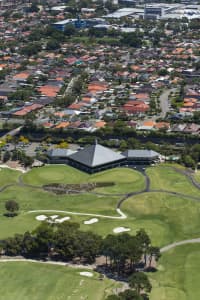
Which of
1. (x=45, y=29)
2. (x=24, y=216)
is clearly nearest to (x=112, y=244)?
(x=24, y=216)

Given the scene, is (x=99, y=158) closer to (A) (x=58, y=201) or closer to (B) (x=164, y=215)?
(A) (x=58, y=201)

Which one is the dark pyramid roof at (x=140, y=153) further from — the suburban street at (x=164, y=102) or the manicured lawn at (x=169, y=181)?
the suburban street at (x=164, y=102)

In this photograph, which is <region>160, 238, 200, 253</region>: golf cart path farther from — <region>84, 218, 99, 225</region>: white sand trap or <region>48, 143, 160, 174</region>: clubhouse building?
<region>48, 143, 160, 174</region>: clubhouse building

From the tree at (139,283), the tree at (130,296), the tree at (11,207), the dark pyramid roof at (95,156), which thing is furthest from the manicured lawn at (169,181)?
the tree at (130,296)

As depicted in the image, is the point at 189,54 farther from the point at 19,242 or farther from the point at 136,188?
the point at 19,242

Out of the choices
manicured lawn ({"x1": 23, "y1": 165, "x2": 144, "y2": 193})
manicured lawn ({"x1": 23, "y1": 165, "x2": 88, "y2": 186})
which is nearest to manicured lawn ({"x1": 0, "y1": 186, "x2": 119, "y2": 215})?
manicured lawn ({"x1": 23, "y1": 165, "x2": 144, "y2": 193})

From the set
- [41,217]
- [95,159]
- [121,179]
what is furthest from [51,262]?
[95,159]
